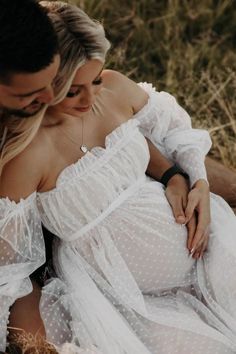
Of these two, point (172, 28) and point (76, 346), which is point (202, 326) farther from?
point (172, 28)

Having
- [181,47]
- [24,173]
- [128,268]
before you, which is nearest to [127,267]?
[128,268]

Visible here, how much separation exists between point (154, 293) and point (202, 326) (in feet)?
0.87

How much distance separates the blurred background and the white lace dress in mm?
1759

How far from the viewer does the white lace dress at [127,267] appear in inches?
113

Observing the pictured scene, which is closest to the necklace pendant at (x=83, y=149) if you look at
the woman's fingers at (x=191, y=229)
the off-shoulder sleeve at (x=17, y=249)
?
the off-shoulder sleeve at (x=17, y=249)

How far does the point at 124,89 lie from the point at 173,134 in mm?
320

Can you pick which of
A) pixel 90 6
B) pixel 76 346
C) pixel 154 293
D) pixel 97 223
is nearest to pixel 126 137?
pixel 97 223

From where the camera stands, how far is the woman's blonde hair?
268 cm

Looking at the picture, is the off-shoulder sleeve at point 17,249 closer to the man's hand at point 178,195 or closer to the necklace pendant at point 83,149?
the necklace pendant at point 83,149

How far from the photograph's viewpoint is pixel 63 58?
2.67m

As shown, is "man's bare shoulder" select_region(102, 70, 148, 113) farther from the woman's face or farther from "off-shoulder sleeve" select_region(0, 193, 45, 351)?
"off-shoulder sleeve" select_region(0, 193, 45, 351)

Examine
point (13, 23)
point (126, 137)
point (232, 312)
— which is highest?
point (13, 23)

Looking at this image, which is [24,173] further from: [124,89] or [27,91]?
[124,89]

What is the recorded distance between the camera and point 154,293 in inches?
122
